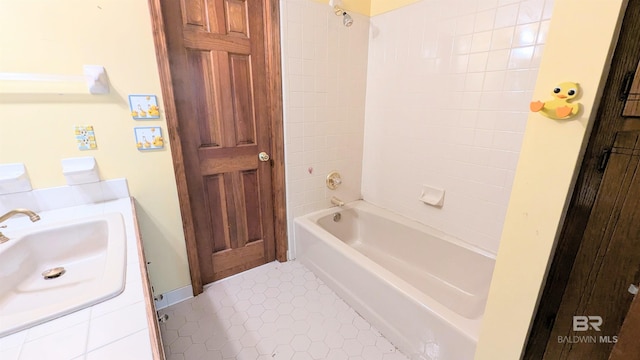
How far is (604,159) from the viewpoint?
616 mm

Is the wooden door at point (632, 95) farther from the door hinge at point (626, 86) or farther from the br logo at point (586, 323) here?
the br logo at point (586, 323)

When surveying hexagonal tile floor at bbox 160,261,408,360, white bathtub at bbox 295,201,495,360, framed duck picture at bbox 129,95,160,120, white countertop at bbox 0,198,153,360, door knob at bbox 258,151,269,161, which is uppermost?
framed duck picture at bbox 129,95,160,120

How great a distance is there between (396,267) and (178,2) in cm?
229

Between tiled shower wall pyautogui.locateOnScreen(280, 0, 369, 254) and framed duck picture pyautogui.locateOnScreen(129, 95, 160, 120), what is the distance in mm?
813

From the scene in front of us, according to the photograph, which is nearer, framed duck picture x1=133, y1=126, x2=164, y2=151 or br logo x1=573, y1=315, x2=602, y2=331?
br logo x1=573, y1=315, x2=602, y2=331

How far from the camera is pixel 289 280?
78.7 inches

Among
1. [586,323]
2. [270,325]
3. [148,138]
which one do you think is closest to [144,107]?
[148,138]

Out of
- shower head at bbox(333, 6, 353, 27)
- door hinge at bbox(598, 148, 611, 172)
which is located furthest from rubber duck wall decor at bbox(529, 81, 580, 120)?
shower head at bbox(333, 6, 353, 27)

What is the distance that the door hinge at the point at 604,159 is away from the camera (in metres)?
0.61

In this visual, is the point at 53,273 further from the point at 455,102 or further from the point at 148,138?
the point at 455,102

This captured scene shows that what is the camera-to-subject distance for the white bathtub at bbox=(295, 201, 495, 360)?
4.01 feet

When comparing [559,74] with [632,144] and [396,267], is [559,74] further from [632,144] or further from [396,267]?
[396,267]

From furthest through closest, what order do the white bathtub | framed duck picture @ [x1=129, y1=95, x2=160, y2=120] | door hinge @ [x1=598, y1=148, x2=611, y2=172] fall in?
framed duck picture @ [x1=129, y1=95, x2=160, y2=120] → the white bathtub → door hinge @ [x1=598, y1=148, x2=611, y2=172]

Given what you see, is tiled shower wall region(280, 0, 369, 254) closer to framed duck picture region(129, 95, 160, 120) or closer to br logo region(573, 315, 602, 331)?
framed duck picture region(129, 95, 160, 120)
